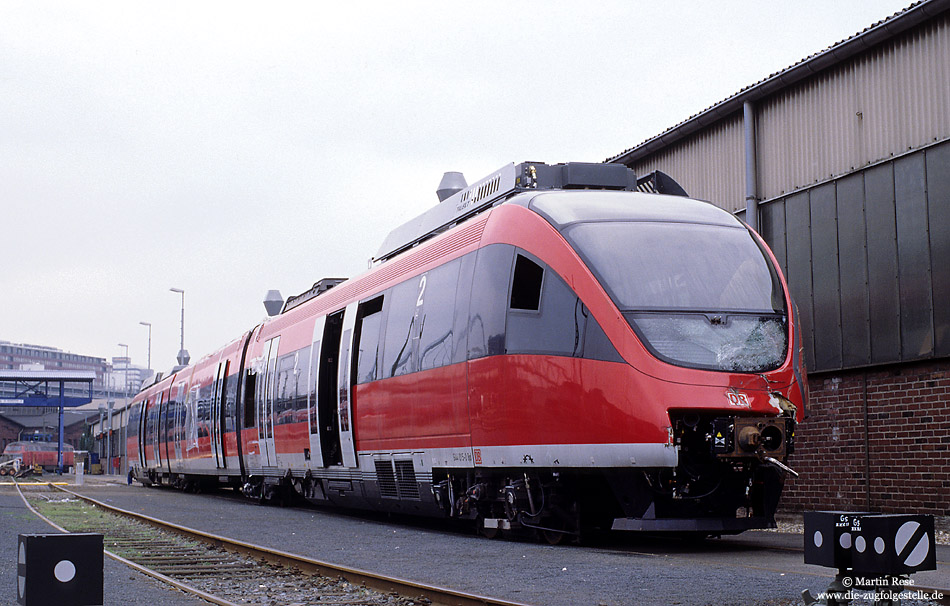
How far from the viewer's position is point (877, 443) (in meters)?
14.6

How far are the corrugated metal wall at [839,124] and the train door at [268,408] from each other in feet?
25.8

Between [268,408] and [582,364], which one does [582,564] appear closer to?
[582,364]

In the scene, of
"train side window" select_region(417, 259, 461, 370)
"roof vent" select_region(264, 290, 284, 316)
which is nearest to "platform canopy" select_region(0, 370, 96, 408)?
"roof vent" select_region(264, 290, 284, 316)

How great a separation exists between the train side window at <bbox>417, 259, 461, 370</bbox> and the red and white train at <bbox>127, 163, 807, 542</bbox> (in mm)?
27

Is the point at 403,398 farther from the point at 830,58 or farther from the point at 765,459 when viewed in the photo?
the point at 830,58

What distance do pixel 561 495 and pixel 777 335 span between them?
8.16 ft

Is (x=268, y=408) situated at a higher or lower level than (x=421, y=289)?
lower

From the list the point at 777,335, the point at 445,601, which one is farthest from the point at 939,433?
the point at 445,601

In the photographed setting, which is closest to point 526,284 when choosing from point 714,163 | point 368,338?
point 368,338

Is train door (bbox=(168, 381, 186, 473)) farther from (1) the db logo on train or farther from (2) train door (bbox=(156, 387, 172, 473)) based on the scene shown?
(1) the db logo on train

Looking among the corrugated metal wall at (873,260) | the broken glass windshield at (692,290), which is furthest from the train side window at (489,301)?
the corrugated metal wall at (873,260)

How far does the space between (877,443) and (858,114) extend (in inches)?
177

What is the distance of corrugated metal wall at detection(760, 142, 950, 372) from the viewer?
45.0ft

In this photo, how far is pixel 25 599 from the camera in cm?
445
